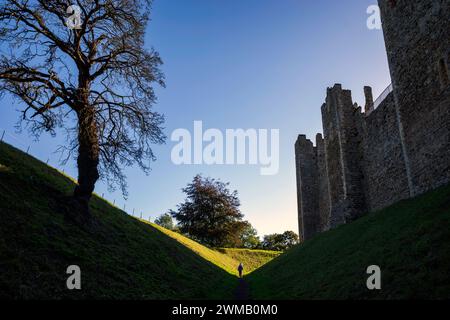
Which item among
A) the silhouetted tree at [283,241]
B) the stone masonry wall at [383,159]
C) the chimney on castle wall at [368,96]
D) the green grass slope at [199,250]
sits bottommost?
the green grass slope at [199,250]

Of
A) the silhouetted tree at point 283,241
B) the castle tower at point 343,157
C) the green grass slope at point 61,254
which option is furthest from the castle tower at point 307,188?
the silhouetted tree at point 283,241

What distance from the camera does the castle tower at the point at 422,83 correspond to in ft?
43.2

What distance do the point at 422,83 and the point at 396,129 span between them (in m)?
5.15

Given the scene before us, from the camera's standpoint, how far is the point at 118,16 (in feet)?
47.1

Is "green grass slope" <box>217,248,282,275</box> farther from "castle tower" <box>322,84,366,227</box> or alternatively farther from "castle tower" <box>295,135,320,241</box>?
"castle tower" <box>322,84,366,227</box>

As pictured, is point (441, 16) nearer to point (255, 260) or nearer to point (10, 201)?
point (10, 201)

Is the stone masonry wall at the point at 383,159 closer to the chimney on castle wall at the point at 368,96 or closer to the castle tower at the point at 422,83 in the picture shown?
the chimney on castle wall at the point at 368,96

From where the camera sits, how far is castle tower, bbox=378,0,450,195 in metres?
13.2

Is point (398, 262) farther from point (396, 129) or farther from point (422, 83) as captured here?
point (396, 129)

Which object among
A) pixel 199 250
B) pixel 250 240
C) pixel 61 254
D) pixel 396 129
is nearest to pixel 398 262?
pixel 61 254

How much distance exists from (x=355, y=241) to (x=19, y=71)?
14628 mm

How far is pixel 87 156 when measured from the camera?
13133 mm

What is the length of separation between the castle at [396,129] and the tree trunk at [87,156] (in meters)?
13.4

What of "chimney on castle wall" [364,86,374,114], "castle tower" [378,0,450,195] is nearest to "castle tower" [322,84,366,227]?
"chimney on castle wall" [364,86,374,114]
